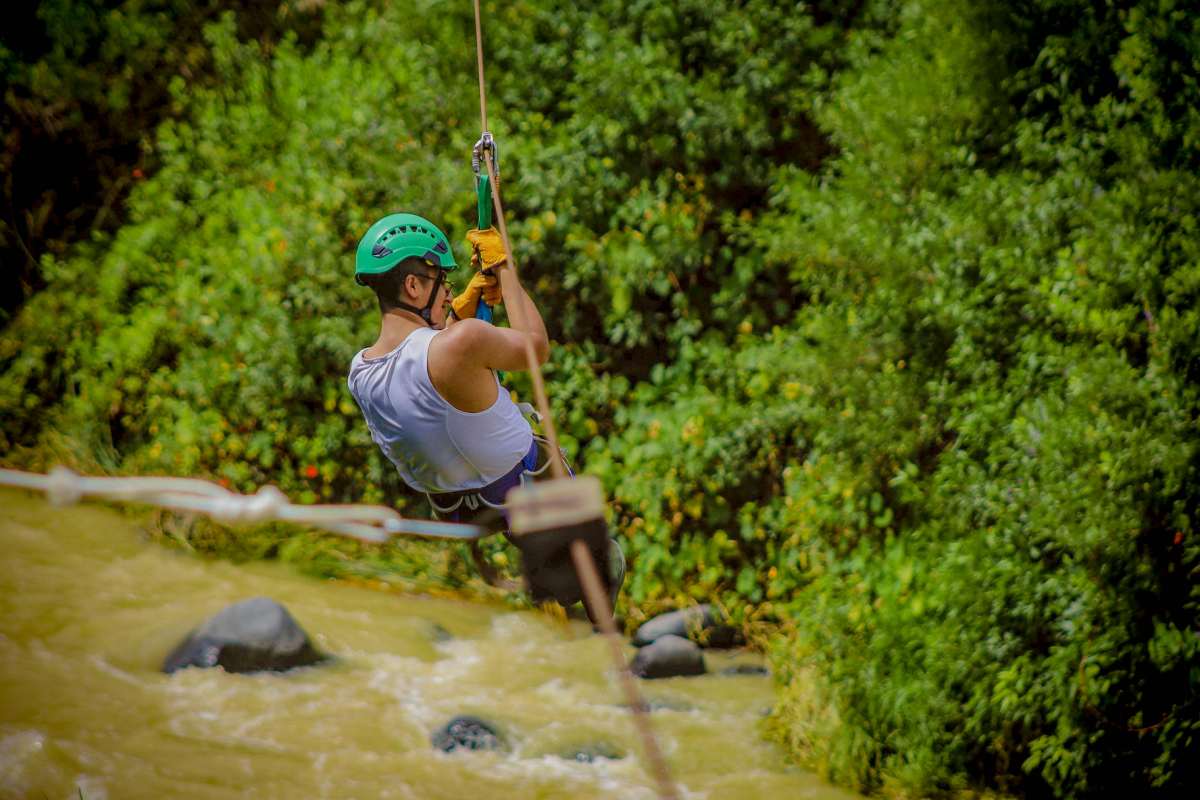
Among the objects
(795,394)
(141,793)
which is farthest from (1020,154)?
(141,793)

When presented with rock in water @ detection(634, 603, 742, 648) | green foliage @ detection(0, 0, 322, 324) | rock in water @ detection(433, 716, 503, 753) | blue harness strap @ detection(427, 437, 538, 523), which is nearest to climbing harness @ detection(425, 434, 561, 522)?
blue harness strap @ detection(427, 437, 538, 523)

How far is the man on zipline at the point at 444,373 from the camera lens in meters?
3.13

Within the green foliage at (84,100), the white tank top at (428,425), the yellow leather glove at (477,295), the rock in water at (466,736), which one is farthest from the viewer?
the green foliage at (84,100)

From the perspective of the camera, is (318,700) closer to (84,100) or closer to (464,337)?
(464,337)

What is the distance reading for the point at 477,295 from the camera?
11.6 feet

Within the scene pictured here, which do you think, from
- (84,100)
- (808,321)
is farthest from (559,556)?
(84,100)

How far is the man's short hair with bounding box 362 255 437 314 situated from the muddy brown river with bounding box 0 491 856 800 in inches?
102

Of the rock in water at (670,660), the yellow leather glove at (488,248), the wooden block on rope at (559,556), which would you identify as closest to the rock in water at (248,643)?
the rock in water at (670,660)

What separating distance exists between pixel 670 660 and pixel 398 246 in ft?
11.7

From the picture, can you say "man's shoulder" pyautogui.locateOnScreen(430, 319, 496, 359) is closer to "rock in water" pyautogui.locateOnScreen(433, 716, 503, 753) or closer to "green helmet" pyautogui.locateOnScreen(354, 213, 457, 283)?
"green helmet" pyautogui.locateOnScreen(354, 213, 457, 283)

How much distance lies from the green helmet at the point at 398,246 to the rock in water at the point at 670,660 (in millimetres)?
3405

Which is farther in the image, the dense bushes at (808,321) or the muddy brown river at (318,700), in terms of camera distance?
the muddy brown river at (318,700)

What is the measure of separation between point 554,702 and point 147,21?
20.1 feet

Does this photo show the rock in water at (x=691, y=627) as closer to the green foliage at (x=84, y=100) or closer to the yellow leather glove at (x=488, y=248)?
the yellow leather glove at (x=488, y=248)
